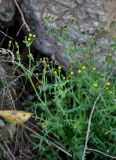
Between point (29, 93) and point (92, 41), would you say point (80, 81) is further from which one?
point (29, 93)

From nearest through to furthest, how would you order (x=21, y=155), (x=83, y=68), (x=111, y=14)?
(x=83, y=68), (x=21, y=155), (x=111, y=14)

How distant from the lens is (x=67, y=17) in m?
2.55

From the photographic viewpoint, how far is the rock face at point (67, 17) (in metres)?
2.52

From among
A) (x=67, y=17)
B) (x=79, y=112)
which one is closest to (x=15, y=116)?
(x=79, y=112)

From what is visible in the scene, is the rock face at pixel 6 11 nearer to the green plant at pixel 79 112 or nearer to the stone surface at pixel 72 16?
the stone surface at pixel 72 16

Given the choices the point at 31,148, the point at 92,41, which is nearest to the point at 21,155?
the point at 31,148

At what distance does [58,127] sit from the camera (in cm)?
225

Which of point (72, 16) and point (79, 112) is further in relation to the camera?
point (72, 16)

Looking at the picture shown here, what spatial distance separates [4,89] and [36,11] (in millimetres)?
500

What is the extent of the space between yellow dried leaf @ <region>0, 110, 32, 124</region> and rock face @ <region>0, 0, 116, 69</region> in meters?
0.48

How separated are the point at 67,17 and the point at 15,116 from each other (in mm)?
660

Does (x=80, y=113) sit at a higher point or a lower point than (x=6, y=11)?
lower

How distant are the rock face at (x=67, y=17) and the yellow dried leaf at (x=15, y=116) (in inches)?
19.1

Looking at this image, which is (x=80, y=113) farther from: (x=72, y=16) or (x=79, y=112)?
(x=72, y=16)
